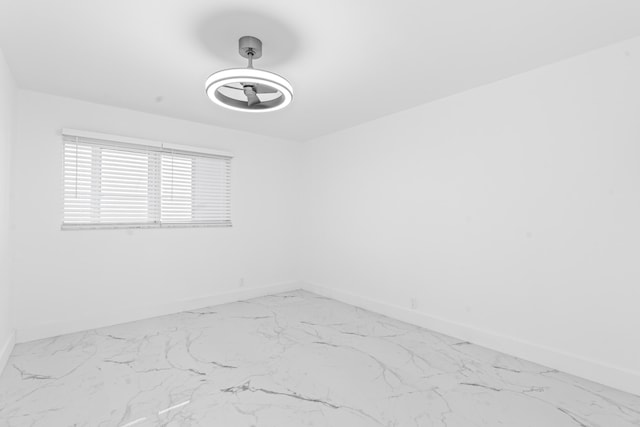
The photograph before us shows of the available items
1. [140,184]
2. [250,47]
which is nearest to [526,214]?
[250,47]

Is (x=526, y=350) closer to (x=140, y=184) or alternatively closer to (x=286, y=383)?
(x=286, y=383)

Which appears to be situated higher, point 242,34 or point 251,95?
point 242,34

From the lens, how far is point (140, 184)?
369 centimetres

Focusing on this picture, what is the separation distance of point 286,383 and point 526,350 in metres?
2.00

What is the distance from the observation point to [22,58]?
97.7 inches

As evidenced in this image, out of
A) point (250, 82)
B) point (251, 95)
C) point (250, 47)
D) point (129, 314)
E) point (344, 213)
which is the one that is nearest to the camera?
point (250, 82)

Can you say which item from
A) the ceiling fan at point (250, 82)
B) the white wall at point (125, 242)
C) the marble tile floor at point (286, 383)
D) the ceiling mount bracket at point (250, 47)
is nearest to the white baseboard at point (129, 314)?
the white wall at point (125, 242)

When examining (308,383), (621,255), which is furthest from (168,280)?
(621,255)

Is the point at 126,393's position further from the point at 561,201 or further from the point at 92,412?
the point at 561,201

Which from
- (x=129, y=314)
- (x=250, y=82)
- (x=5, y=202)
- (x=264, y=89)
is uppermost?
(x=264, y=89)

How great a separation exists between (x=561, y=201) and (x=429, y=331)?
1728 mm

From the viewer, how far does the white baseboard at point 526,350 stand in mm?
2232

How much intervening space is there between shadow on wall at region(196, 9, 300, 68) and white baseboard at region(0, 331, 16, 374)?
2.83 m

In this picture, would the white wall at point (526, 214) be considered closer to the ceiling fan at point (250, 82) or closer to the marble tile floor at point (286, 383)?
the marble tile floor at point (286, 383)
